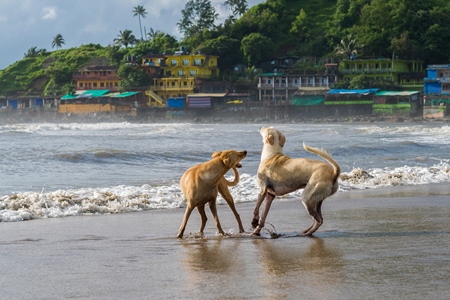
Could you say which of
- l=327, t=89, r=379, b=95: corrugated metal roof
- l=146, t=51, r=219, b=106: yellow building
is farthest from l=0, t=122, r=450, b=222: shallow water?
l=146, t=51, r=219, b=106: yellow building

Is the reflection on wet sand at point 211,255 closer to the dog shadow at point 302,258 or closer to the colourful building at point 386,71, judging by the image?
the dog shadow at point 302,258

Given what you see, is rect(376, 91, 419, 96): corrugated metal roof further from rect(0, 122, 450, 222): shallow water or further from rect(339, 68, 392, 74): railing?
rect(0, 122, 450, 222): shallow water

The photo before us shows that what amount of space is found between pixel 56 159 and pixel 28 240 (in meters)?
16.6

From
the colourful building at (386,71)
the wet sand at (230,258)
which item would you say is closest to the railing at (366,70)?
the colourful building at (386,71)

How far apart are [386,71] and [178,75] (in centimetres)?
2655

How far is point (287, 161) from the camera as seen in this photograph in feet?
28.6

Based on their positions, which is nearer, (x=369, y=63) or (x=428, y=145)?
(x=428, y=145)

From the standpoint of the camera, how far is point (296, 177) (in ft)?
28.0

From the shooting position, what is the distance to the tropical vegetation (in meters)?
99.5

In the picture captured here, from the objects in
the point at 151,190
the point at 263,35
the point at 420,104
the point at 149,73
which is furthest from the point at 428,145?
the point at 263,35

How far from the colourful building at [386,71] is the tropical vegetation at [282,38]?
2.68 m

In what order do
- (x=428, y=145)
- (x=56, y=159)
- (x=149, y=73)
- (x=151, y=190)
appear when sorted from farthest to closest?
(x=149, y=73), (x=428, y=145), (x=56, y=159), (x=151, y=190)

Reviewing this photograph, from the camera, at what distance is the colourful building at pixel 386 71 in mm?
91812

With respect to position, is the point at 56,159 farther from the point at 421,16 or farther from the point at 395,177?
the point at 421,16
